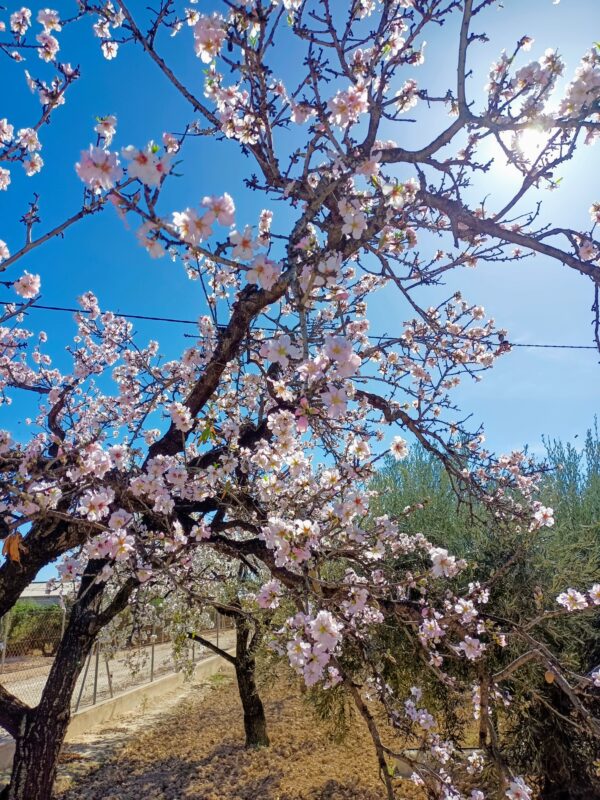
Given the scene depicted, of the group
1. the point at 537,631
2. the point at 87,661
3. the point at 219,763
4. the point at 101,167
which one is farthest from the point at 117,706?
the point at 101,167

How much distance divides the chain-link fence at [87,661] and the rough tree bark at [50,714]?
16.1 ft

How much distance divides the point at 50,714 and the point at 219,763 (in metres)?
3.83

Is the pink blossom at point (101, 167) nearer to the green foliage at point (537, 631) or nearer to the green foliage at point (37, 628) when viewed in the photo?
the green foliage at point (537, 631)

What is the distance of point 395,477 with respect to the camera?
27.7ft

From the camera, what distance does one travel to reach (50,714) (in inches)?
150

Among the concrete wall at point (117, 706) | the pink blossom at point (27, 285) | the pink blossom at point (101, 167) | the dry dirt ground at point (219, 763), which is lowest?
the dry dirt ground at point (219, 763)

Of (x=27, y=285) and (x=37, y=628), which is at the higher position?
(x=27, y=285)

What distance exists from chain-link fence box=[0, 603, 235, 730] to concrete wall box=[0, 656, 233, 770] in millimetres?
214

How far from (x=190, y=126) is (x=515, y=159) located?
1.65 metres

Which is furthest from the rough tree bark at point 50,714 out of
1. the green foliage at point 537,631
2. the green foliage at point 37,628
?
the green foliage at point 37,628

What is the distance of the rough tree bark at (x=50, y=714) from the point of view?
3.67 m

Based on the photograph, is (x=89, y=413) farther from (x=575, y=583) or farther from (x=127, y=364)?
(x=575, y=583)

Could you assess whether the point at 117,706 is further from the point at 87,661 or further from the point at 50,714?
the point at 50,714

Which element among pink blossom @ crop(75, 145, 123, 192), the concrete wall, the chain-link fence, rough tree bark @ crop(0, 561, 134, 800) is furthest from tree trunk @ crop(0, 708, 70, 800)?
the chain-link fence
